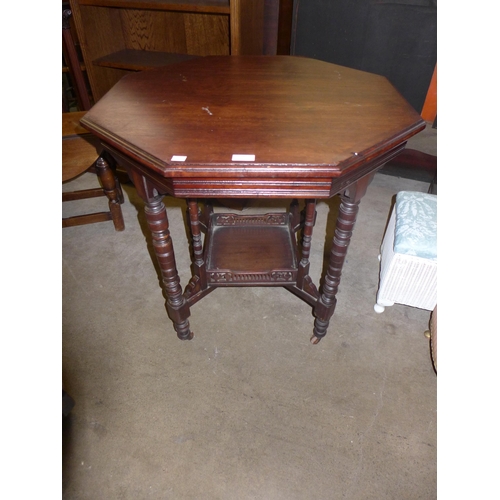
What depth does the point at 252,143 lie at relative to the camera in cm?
106

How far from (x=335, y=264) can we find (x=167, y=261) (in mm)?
671

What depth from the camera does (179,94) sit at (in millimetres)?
1350

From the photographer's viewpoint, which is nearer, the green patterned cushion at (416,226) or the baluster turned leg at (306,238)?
the baluster turned leg at (306,238)

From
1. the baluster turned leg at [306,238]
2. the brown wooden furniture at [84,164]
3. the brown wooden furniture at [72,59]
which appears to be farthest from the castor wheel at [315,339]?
the brown wooden furniture at [72,59]

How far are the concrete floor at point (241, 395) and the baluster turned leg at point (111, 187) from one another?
0.32 meters

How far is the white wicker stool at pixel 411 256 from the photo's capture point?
161cm

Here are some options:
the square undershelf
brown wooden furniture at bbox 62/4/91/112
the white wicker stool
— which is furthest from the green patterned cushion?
brown wooden furniture at bbox 62/4/91/112

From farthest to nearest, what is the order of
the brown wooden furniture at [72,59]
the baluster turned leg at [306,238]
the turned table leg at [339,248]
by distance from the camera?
the brown wooden furniture at [72,59] → the baluster turned leg at [306,238] → the turned table leg at [339,248]

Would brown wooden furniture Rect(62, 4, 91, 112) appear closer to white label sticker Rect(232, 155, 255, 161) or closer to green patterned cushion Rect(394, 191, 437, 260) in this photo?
white label sticker Rect(232, 155, 255, 161)

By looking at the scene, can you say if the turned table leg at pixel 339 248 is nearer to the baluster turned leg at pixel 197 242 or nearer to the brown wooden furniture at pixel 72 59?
the baluster turned leg at pixel 197 242

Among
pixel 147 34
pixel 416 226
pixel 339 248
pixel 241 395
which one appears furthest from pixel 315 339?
pixel 147 34

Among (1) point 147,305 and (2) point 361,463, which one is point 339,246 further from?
(1) point 147,305

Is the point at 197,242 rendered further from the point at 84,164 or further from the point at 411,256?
the point at 411,256

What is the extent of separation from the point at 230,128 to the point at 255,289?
1078mm
